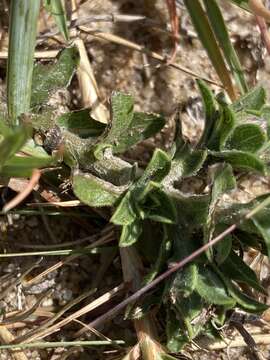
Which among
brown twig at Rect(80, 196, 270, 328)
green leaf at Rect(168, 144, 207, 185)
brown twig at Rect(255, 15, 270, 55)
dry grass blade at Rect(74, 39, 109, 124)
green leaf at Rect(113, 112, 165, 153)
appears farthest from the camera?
dry grass blade at Rect(74, 39, 109, 124)

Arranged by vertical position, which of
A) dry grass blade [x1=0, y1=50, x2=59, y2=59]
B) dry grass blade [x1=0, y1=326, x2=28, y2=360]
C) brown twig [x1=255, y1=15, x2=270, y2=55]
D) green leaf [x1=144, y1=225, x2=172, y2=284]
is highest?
brown twig [x1=255, y1=15, x2=270, y2=55]

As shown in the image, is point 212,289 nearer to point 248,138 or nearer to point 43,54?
point 248,138

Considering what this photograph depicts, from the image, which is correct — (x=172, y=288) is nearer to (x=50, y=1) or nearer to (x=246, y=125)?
(x=246, y=125)

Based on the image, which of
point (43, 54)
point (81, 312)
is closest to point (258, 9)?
→ point (43, 54)

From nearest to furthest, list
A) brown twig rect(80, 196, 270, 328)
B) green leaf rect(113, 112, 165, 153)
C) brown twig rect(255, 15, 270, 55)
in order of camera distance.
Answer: brown twig rect(80, 196, 270, 328)
green leaf rect(113, 112, 165, 153)
brown twig rect(255, 15, 270, 55)

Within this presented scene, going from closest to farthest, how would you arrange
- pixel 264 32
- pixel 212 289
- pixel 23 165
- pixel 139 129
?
pixel 23 165, pixel 212 289, pixel 139 129, pixel 264 32

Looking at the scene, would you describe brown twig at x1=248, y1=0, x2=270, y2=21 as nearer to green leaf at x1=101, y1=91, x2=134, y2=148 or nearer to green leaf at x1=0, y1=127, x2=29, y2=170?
green leaf at x1=101, y1=91, x2=134, y2=148

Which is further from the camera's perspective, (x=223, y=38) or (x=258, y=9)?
(x=223, y=38)

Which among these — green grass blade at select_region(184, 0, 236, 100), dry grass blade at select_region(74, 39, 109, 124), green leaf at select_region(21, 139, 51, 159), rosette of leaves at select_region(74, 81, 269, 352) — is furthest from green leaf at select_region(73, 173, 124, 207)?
green grass blade at select_region(184, 0, 236, 100)
